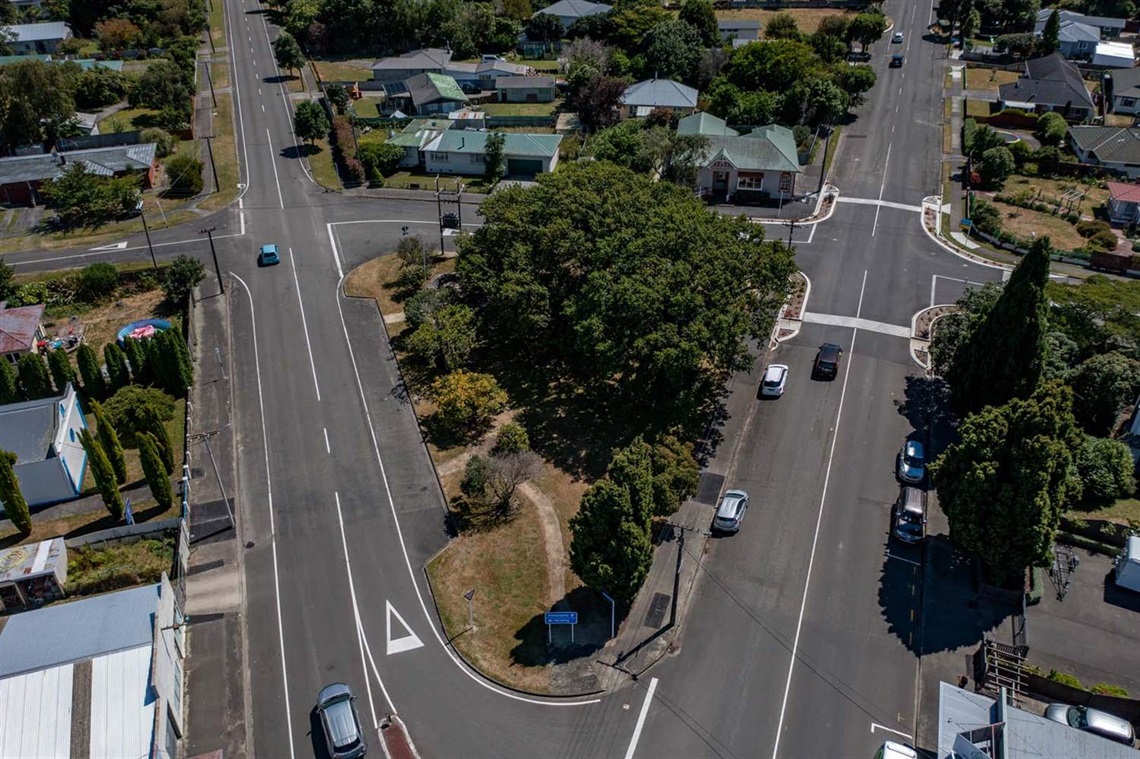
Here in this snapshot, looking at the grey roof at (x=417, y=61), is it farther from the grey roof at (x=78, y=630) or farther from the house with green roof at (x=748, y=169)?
the grey roof at (x=78, y=630)

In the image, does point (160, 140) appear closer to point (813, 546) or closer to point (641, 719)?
point (813, 546)

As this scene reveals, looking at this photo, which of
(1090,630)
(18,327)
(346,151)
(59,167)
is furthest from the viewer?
(346,151)

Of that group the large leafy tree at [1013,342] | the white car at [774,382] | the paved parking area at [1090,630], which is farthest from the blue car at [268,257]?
the paved parking area at [1090,630]

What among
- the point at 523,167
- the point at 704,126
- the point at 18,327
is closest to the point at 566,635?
the point at 18,327

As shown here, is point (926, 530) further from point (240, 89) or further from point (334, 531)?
point (240, 89)

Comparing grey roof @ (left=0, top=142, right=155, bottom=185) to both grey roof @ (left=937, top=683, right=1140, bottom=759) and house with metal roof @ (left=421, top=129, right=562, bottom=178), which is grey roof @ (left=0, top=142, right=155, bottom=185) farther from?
grey roof @ (left=937, top=683, right=1140, bottom=759)

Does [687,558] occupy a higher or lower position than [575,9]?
lower

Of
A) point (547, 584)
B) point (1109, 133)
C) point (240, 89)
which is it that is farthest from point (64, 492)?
point (1109, 133)

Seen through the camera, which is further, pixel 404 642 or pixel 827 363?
pixel 827 363
